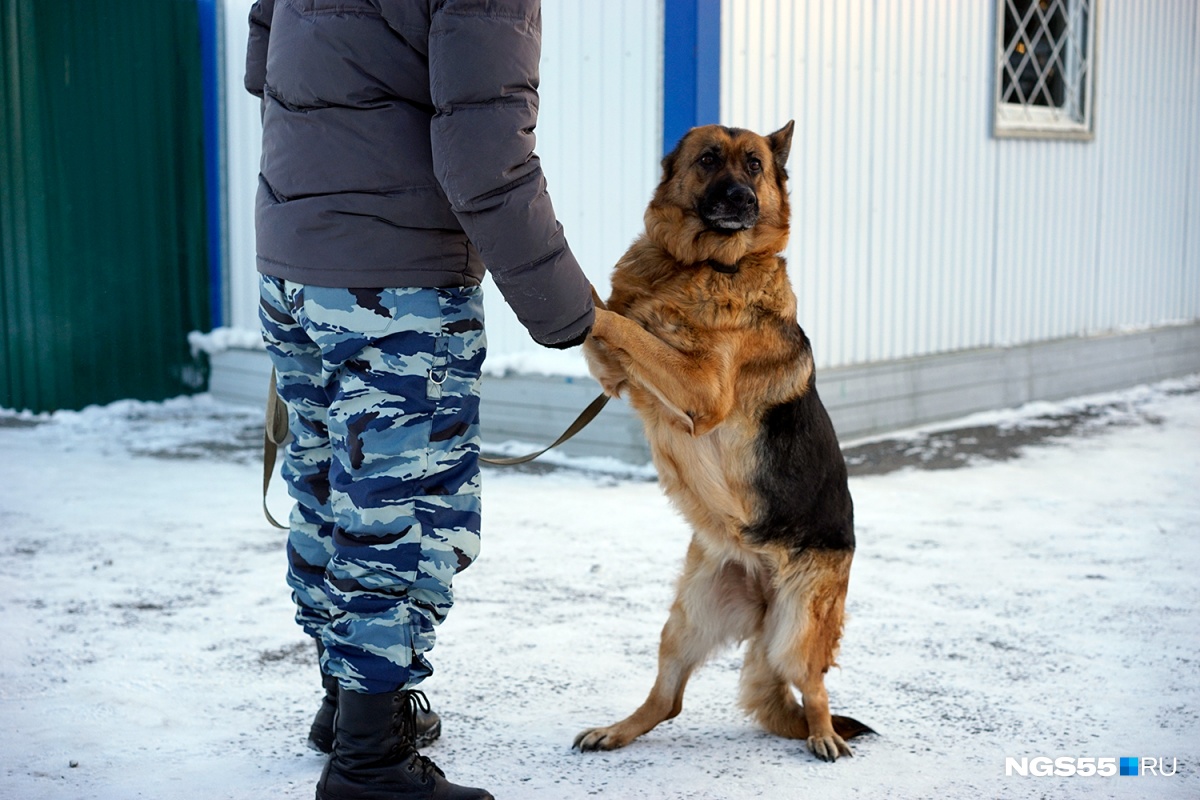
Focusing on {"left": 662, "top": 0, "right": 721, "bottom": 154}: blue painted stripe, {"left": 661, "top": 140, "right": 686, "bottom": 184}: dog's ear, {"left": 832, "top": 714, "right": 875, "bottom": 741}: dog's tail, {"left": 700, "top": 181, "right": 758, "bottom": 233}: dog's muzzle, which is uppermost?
{"left": 662, "top": 0, "right": 721, "bottom": 154}: blue painted stripe

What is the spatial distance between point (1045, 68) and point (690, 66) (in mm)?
3649

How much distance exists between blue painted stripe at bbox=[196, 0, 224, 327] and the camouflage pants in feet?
18.2

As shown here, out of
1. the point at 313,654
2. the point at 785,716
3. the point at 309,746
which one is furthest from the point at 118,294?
the point at 785,716

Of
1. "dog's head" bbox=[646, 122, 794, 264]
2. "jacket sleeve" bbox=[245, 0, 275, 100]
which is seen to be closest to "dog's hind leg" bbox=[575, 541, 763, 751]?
"dog's head" bbox=[646, 122, 794, 264]

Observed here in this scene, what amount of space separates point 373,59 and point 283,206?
0.33 metres

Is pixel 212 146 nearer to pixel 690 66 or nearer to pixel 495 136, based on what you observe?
pixel 690 66

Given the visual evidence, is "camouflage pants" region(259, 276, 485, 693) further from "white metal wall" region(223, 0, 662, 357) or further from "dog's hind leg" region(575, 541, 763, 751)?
"white metal wall" region(223, 0, 662, 357)

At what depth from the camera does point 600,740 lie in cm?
266

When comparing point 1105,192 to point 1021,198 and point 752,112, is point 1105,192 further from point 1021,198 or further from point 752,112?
point 752,112

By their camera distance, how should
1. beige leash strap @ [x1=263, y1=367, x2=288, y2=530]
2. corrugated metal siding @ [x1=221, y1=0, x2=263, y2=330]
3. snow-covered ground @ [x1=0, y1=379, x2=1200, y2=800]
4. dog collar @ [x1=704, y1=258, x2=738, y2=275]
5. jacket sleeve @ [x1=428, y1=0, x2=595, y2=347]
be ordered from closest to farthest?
1. jacket sleeve @ [x1=428, y1=0, x2=595, y2=347]
2. snow-covered ground @ [x1=0, y1=379, x2=1200, y2=800]
3. beige leash strap @ [x1=263, y1=367, x2=288, y2=530]
4. dog collar @ [x1=704, y1=258, x2=738, y2=275]
5. corrugated metal siding @ [x1=221, y1=0, x2=263, y2=330]

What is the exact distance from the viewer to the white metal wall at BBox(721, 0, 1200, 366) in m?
5.95

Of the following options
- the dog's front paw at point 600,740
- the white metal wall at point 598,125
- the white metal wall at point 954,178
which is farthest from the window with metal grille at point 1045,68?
the dog's front paw at point 600,740

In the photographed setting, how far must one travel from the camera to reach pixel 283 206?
218 cm

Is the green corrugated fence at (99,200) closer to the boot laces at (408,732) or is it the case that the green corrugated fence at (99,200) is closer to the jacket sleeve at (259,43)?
the jacket sleeve at (259,43)
